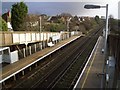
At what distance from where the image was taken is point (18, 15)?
47219 mm

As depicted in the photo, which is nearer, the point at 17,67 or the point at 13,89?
the point at 13,89

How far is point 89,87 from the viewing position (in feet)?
46.3

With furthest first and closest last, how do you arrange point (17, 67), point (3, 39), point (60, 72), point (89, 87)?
1. point (3, 39)
2. point (60, 72)
3. point (17, 67)
4. point (89, 87)

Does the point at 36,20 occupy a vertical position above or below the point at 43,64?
above

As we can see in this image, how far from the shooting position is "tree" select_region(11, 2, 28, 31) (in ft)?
154

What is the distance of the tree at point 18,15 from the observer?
47.0 m

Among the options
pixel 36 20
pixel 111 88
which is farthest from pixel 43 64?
pixel 36 20

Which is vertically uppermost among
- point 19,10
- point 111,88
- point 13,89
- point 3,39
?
point 19,10

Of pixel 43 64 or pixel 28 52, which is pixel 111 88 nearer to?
pixel 43 64

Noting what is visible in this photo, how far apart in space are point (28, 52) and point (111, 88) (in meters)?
15.9

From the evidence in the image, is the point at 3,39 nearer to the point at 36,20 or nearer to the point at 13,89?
the point at 13,89

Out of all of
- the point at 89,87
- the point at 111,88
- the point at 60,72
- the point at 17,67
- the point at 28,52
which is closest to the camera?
the point at 111,88

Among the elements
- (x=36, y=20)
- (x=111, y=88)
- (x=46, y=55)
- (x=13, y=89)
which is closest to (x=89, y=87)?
(x=111, y=88)

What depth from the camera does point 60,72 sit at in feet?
67.1
